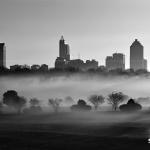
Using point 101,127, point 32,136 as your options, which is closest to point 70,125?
point 101,127

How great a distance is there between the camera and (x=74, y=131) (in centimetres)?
13262

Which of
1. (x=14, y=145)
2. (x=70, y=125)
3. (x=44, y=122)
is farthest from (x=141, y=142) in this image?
(x=44, y=122)

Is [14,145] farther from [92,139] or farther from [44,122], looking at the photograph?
[44,122]

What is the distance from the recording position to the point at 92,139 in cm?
11456

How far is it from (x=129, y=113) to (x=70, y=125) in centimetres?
4718

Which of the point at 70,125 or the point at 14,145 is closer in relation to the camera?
the point at 14,145

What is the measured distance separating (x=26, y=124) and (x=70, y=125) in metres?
14.0

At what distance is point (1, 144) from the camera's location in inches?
4193

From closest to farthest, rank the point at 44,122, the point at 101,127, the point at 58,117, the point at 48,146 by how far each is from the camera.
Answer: the point at 48,146 → the point at 101,127 → the point at 44,122 → the point at 58,117

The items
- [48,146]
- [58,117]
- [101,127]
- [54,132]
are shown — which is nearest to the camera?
[48,146]

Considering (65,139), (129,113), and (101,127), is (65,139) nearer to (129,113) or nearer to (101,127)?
(101,127)

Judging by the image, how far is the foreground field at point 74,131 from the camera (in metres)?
106

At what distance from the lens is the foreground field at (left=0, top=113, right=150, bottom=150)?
105688 mm

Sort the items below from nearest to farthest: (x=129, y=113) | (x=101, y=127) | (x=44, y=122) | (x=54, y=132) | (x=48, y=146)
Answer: (x=48, y=146), (x=54, y=132), (x=101, y=127), (x=44, y=122), (x=129, y=113)
